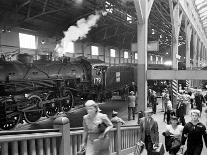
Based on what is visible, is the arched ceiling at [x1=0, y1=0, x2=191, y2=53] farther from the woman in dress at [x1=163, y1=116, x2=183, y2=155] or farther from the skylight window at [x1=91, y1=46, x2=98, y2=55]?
the woman in dress at [x1=163, y1=116, x2=183, y2=155]

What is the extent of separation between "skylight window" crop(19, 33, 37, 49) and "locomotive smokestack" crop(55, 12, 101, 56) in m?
1.86

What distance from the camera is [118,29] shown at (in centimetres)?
2800

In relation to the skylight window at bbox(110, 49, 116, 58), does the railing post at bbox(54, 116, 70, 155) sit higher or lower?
lower

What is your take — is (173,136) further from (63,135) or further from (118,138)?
Result: (63,135)

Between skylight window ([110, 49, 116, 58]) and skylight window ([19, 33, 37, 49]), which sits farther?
skylight window ([110, 49, 116, 58])

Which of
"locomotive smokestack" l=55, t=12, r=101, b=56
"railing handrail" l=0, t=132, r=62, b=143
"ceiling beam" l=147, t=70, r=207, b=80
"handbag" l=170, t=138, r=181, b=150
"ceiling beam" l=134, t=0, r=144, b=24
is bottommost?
"handbag" l=170, t=138, r=181, b=150

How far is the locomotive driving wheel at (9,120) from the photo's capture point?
8.93 meters

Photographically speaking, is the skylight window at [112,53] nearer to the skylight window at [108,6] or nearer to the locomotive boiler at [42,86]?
the skylight window at [108,6]

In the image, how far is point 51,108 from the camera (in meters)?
11.6

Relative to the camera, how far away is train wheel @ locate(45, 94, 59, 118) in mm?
11345

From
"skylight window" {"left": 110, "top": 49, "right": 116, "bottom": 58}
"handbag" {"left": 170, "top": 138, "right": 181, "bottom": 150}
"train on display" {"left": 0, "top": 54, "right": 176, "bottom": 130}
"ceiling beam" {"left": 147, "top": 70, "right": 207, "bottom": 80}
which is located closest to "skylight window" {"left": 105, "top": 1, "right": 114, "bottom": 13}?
"train on display" {"left": 0, "top": 54, "right": 176, "bottom": 130}

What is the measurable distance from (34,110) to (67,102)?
2878mm

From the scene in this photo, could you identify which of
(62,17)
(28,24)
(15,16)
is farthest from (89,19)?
(15,16)

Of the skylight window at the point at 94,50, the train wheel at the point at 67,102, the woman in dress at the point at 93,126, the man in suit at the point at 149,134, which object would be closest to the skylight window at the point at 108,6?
the skylight window at the point at 94,50
